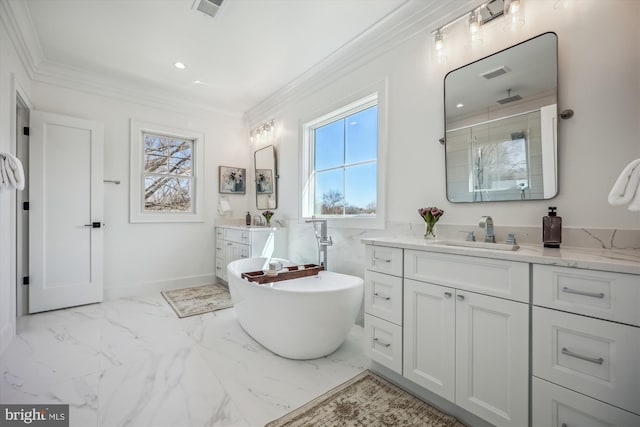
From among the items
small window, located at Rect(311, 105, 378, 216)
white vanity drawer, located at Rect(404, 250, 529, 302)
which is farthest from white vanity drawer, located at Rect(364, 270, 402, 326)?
small window, located at Rect(311, 105, 378, 216)

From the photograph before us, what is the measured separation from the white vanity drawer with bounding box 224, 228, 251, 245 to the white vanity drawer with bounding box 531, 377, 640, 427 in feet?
9.28

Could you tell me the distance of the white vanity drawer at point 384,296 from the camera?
1707 mm

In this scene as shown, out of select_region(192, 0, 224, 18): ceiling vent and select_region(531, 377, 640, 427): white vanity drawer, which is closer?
select_region(531, 377, 640, 427): white vanity drawer

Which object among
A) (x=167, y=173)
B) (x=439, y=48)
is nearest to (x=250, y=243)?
(x=167, y=173)

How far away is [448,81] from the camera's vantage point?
201cm

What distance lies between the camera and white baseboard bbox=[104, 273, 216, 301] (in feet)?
11.3

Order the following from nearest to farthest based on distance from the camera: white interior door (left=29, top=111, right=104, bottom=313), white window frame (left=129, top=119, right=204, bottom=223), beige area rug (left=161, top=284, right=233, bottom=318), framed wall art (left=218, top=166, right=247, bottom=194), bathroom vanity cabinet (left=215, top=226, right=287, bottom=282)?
1. white interior door (left=29, top=111, right=104, bottom=313)
2. beige area rug (left=161, top=284, right=233, bottom=318)
3. bathroom vanity cabinet (left=215, top=226, right=287, bottom=282)
4. white window frame (left=129, top=119, right=204, bottom=223)
5. framed wall art (left=218, top=166, right=247, bottom=194)

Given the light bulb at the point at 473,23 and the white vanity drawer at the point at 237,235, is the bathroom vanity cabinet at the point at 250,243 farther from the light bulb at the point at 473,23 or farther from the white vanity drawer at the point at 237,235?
the light bulb at the point at 473,23

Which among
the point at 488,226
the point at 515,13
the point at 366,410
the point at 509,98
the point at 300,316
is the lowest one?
the point at 366,410

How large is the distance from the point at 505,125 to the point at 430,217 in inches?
28.1

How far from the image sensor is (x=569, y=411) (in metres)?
1.10

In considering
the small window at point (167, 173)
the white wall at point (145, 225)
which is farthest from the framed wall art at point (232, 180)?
the small window at point (167, 173)

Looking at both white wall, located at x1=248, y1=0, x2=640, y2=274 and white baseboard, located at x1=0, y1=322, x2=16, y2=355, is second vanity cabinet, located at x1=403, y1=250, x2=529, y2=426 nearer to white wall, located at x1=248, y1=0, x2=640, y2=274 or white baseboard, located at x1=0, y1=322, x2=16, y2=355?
white wall, located at x1=248, y1=0, x2=640, y2=274

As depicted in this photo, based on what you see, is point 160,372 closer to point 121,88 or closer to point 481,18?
point 481,18
